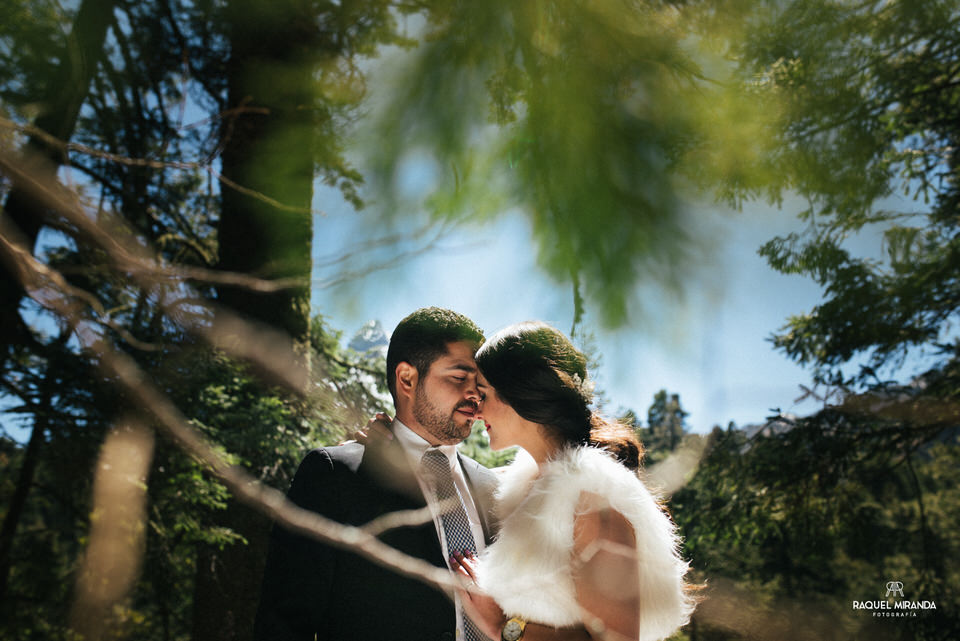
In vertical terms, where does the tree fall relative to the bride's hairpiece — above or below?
above

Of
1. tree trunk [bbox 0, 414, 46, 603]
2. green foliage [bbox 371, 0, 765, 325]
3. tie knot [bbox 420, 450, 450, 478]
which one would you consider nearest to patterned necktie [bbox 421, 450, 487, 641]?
tie knot [bbox 420, 450, 450, 478]

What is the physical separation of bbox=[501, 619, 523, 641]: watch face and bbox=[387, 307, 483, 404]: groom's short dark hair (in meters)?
0.78

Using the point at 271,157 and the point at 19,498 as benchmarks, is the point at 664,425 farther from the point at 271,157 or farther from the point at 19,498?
the point at 19,498

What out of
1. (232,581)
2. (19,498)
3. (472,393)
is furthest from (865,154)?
(19,498)

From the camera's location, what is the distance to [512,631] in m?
1.39

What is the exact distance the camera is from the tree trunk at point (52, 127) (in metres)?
3.06

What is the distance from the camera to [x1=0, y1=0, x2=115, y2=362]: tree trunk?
306 cm

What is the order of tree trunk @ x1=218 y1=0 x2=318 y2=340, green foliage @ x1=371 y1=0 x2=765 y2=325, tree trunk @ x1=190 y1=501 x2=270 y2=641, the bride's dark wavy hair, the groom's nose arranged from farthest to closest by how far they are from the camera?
tree trunk @ x1=218 y1=0 x2=318 y2=340 < tree trunk @ x1=190 y1=501 x2=270 y2=641 < green foliage @ x1=371 y1=0 x2=765 y2=325 < the groom's nose < the bride's dark wavy hair

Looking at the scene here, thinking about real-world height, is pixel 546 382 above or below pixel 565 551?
above

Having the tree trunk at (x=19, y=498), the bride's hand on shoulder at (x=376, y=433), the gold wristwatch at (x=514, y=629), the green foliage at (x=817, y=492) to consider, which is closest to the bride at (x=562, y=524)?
the gold wristwatch at (x=514, y=629)

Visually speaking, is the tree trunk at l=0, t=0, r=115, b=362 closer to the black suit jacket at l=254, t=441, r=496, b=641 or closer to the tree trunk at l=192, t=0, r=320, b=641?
the tree trunk at l=192, t=0, r=320, b=641

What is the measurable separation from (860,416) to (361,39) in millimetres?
4968

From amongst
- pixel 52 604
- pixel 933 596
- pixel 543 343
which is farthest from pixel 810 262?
pixel 52 604

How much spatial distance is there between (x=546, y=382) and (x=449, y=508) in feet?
1.75
